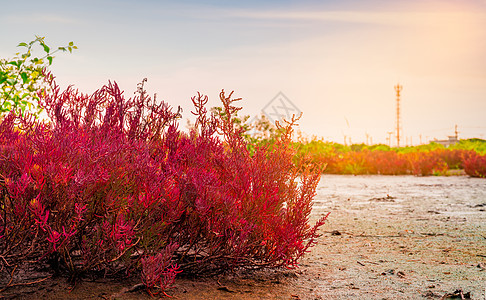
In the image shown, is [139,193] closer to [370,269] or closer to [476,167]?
[370,269]

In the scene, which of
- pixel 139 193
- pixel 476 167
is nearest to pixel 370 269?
pixel 139 193

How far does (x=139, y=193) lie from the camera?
323cm

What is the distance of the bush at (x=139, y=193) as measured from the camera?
2947mm

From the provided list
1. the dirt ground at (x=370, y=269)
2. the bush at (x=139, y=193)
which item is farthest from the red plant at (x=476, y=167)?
the bush at (x=139, y=193)

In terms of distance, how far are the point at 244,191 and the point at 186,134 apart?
85cm

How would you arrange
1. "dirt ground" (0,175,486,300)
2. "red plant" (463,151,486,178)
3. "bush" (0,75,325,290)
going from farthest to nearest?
1. "red plant" (463,151,486,178)
2. "dirt ground" (0,175,486,300)
3. "bush" (0,75,325,290)

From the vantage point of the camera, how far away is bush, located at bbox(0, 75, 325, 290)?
9.67 ft

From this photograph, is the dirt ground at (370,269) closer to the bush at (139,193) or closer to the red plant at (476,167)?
the bush at (139,193)

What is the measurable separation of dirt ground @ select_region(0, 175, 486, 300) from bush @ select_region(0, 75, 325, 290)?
184 mm

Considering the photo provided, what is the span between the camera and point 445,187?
1317cm

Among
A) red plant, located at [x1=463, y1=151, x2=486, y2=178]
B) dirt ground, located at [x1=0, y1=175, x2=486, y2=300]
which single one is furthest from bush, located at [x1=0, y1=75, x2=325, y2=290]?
red plant, located at [x1=463, y1=151, x2=486, y2=178]

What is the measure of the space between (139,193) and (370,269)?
2599 mm

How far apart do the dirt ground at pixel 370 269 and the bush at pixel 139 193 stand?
18 centimetres

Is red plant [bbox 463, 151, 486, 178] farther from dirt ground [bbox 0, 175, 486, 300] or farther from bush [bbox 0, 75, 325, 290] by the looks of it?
bush [bbox 0, 75, 325, 290]
